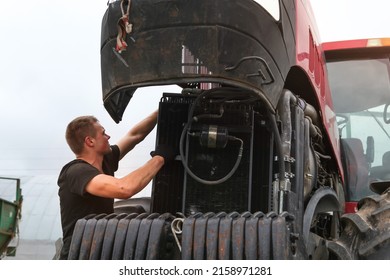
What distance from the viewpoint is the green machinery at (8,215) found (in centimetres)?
921

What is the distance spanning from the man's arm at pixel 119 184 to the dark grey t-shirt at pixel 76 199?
0.05 meters

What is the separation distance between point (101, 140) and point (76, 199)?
0.41 m

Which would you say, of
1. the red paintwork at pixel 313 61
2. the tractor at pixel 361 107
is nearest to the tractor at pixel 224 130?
the red paintwork at pixel 313 61

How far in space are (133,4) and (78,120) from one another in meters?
0.92

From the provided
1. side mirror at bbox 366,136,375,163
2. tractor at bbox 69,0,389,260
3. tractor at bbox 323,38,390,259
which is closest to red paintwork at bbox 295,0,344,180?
tractor at bbox 69,0,389,260

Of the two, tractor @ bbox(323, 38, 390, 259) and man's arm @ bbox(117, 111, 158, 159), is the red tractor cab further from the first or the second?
man's arm @ bbox(117, 111, 158, 159)

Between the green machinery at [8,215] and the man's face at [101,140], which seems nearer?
the man's face at [101,140]

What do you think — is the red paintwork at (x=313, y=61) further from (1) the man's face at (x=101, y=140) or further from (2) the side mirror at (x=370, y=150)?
(1) the man's face at (x=101, y=140)

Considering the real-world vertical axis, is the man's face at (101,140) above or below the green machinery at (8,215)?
above

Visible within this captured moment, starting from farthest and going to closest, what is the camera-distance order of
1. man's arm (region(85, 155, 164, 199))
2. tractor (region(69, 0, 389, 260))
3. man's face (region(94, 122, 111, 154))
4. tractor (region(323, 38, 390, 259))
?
tractor (region(323, 38, 390, 259)), man's face (region(94, 122, 111, 154)), man's arm (region(85, 155, 164, 199)), tractor (region(69, 0, 389, 260))

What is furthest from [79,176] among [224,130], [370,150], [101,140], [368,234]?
[370,150]

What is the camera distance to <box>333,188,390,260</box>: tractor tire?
9.43 ft

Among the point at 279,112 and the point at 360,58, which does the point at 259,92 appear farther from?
the point at 360,58
